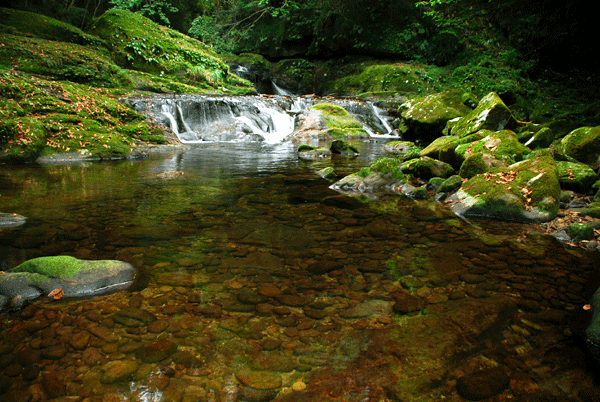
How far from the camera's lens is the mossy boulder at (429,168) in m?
6.69

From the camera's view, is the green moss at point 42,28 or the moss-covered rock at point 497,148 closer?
the moss-covered rock at point 497,148

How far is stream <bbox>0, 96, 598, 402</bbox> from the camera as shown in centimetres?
193

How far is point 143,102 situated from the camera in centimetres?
1380

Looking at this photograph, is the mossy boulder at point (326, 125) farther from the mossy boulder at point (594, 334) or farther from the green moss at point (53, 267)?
the mossy boulder at point (594, 334)

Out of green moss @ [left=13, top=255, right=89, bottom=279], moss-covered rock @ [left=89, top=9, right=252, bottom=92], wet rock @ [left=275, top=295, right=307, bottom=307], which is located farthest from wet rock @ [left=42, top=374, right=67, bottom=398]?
moss-covered rock @ [left=89, top=9, right=252, bottom=92]

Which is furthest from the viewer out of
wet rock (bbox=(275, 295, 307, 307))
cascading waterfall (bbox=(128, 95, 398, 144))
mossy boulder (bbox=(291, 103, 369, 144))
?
mossy boulder (bbox=(291, 103, 369, 144))

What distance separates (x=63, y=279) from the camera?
2.72 m

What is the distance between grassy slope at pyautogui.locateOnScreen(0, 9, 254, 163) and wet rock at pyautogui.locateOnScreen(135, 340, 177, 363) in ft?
28.9

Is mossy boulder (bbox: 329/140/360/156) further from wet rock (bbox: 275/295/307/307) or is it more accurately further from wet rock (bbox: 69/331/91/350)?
wet rock (bbox: 69/331/91/350)

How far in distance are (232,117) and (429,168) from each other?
1106 cm

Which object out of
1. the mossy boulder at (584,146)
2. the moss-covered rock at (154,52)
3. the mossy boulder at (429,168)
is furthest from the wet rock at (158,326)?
the moss-covered rock at (154,52)

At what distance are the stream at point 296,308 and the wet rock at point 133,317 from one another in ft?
0.04

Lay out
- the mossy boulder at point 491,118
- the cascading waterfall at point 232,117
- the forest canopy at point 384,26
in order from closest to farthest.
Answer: the mossy boulder at point 491,118 < the cascading waterfall at point 232,117 < the forest canopy at point 384,26

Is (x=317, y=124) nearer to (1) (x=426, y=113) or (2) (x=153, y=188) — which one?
(1) (x=426, y=113)
